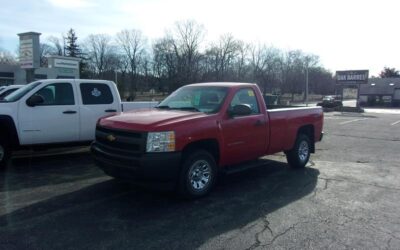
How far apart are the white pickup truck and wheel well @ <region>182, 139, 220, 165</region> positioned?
160 inches

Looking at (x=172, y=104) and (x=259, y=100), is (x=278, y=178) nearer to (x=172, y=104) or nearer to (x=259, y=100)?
(x=259, y=100)

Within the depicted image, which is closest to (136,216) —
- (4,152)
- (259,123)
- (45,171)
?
(259,123)

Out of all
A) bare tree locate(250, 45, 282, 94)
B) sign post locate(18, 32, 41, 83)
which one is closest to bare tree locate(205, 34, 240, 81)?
bare tree locate(250, 45, 282, 94)

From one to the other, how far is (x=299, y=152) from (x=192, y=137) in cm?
384

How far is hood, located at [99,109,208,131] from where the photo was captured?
539 centimetres

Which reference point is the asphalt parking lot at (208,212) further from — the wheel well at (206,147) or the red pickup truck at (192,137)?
the wheel well at (206,147)

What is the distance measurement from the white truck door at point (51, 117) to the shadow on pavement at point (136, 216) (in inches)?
96.5

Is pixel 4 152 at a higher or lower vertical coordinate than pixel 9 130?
lower

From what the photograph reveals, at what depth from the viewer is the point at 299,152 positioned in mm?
8547

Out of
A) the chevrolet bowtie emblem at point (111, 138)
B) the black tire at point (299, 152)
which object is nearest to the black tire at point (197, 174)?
the chevrolet bowtie emblem at point (111, 138)

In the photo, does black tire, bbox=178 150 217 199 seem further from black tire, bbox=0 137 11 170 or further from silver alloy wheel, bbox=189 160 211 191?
black tire, bbox=0 137 11 170

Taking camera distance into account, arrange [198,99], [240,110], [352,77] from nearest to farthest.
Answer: [240,110] → [198,99] → [352,77]

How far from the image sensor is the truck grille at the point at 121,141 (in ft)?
17.5

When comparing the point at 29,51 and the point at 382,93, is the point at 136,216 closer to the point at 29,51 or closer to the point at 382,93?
the point at 29,51
